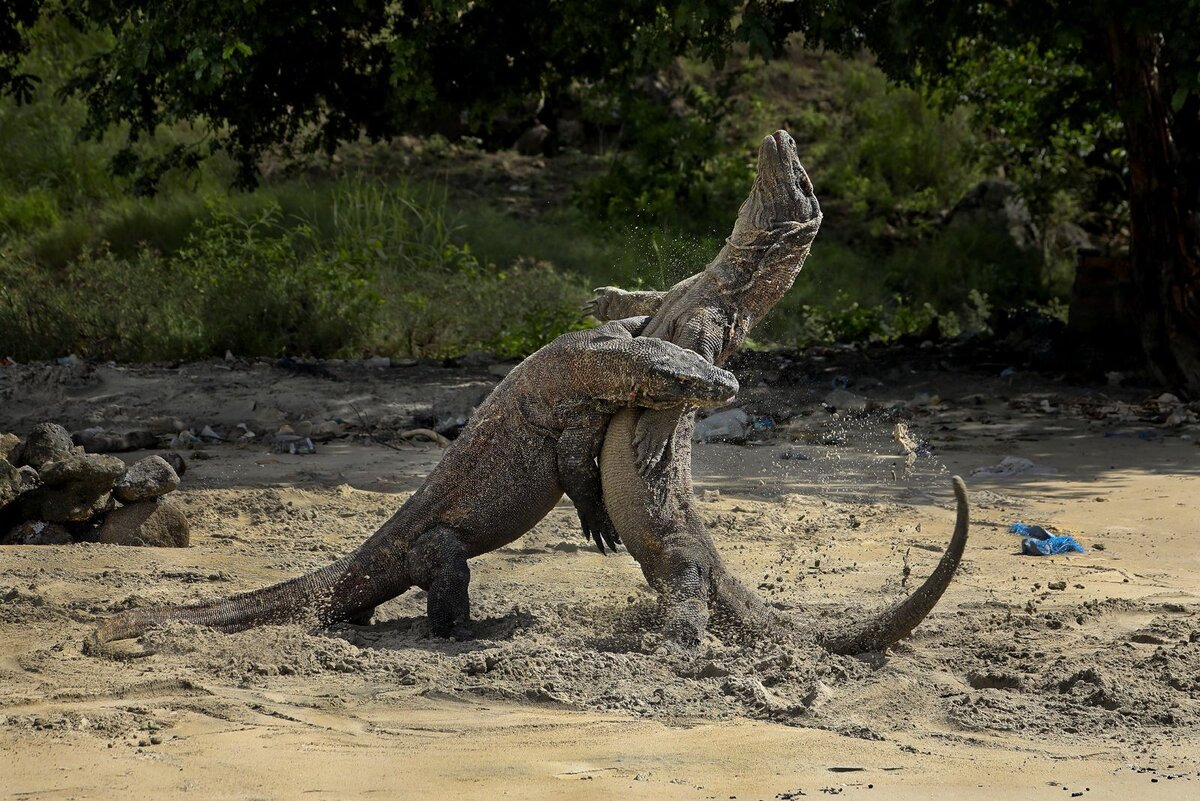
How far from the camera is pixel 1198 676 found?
4465 mm

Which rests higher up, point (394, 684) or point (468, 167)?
point (468, 167)

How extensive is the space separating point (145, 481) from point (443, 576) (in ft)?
7.04

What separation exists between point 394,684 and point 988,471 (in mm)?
5312

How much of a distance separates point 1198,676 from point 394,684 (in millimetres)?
2716

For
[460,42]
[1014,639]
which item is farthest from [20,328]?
[1014,639]

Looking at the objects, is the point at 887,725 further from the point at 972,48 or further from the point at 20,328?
the point at 972,48

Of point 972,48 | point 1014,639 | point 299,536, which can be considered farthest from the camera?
point 972,48

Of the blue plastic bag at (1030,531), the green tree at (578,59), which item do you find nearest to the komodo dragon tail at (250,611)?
the blue plastic bag at (1030,531)

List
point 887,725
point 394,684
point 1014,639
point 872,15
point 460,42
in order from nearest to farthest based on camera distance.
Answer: point 887,725, point 394,684, point 1014,639, point 872,15, point 460,42

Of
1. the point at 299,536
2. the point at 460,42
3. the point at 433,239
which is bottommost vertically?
the point at 299,536

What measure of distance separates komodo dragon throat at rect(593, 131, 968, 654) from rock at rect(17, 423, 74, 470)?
3.36 m

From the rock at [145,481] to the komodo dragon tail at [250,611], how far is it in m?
1.36

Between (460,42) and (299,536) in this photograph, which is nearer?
(299,536)

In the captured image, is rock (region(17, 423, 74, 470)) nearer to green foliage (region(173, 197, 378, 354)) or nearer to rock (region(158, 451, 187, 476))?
rock (region(158, 451, 187, 476))
